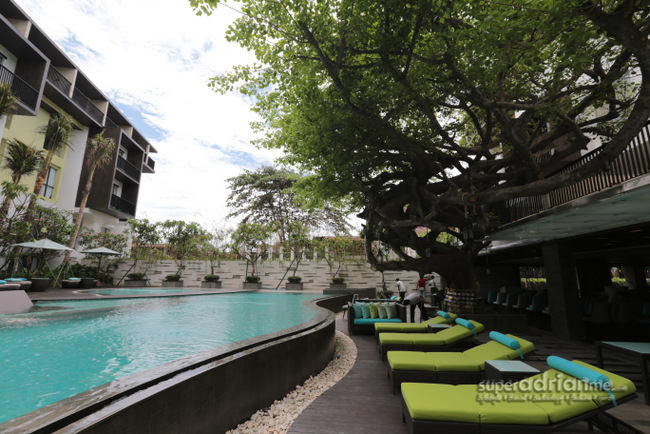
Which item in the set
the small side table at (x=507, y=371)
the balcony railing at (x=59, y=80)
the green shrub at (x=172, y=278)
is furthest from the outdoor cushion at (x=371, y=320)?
the balcony railing at (x=59, y=80)

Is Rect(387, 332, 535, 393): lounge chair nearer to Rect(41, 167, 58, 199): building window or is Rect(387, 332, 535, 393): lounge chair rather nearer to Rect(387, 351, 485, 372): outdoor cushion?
Rect(387, 351, 485, 372): outdoor cushion

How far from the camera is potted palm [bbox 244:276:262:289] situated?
22125 mm

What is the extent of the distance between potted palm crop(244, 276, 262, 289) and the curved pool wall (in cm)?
1813

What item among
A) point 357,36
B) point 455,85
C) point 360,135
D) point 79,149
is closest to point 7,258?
point 79,149

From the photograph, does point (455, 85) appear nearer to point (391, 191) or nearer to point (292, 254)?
point (391, 191)

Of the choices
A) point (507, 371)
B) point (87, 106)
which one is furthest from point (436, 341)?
point (87, 106)

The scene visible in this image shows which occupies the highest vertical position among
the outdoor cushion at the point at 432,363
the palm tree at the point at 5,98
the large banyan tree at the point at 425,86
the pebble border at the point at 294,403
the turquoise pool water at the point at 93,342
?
the palm tree at the point at 5,98

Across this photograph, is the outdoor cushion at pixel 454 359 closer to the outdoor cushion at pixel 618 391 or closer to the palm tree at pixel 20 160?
the outdoor cushion at pixel 618 391

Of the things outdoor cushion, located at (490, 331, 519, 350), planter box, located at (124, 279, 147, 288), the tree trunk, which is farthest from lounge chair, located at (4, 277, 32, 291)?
outdoor cushion, located at (490, 331, 519, 350)

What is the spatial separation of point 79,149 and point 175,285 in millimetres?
11179

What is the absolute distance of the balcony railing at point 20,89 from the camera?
13.4 metres

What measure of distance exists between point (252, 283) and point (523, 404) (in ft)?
69.5

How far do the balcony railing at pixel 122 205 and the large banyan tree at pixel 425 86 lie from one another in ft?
59.6

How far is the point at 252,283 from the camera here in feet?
73.1
